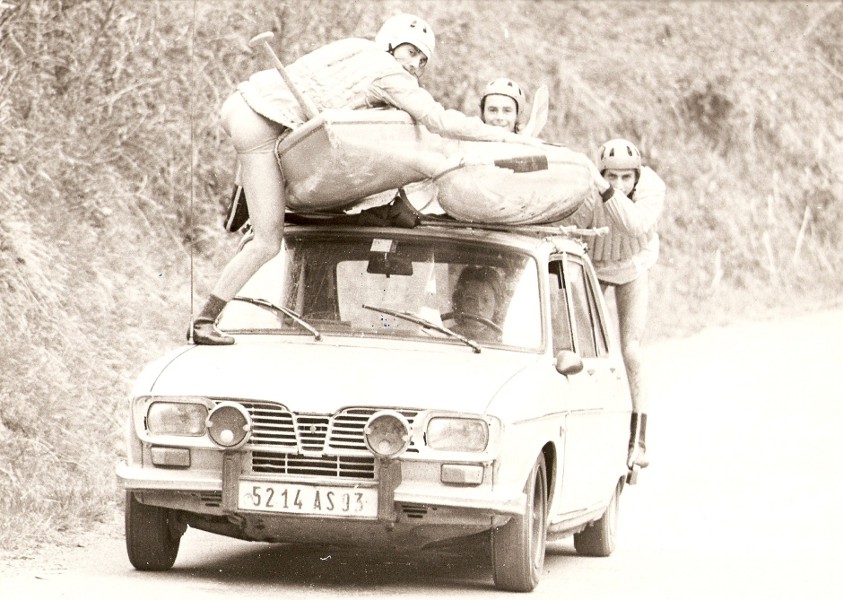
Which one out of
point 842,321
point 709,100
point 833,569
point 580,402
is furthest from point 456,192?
point 709,100

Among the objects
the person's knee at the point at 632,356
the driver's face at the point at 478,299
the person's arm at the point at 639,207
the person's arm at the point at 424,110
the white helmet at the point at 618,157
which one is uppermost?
the person's arm at the point at 424,110

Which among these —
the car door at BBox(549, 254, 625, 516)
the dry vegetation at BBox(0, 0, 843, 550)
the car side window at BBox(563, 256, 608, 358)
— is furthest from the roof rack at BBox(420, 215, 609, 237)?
the dry vegetation at BBox(0, 0, 843, 550)

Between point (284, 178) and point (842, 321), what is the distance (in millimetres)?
15849

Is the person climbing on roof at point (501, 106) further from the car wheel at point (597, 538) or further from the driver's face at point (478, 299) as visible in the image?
the car wheel at point (597, 538)

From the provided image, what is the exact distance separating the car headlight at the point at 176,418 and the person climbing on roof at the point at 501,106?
3745mm

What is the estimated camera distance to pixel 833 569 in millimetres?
9961

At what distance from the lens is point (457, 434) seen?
7883 millimetres

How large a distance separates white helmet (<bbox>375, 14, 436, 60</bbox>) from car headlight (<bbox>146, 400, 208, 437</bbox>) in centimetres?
238

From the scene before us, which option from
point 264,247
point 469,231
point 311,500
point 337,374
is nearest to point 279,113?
point 264,247

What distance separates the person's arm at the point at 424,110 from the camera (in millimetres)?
8750

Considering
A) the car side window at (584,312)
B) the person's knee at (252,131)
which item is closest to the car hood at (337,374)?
the person's knee at (252,131)

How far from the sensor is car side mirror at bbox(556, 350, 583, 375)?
28.9ft

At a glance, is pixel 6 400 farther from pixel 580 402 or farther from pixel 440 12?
pixel 440 12

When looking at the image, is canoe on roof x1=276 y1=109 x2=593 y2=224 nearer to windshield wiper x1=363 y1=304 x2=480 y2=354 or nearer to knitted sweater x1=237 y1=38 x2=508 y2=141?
knitted sweater x1=237 y1=38 x2=508 y2=141
